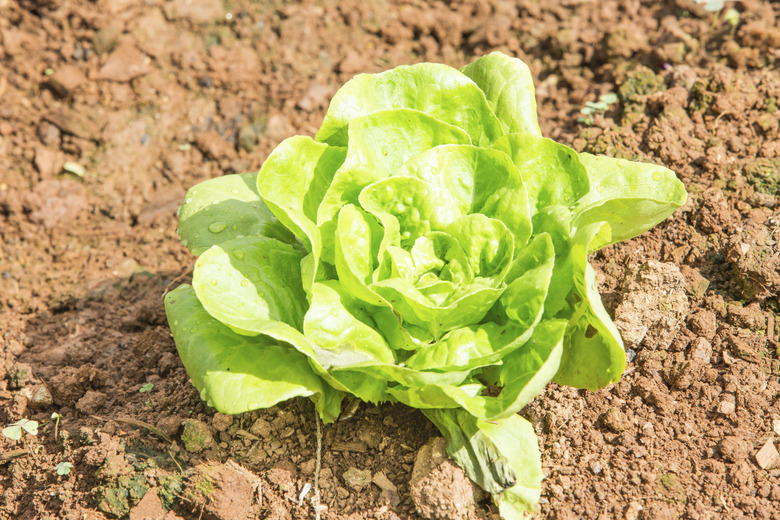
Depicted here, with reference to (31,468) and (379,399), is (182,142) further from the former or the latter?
(379,399)

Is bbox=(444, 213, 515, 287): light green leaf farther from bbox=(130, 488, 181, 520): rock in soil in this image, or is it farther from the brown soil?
bbox=(130, 488, 181, 520): rock in soil

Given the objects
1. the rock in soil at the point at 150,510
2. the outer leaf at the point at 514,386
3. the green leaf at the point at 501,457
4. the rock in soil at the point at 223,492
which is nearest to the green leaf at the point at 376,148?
the outer leaf at the point at 514,386

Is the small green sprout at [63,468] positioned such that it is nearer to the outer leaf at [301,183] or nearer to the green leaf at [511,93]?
the outer leaf at [301,183]

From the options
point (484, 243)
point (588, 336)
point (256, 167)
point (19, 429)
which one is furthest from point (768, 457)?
point (256, 167)

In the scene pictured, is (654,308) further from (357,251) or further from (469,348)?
(357,251)

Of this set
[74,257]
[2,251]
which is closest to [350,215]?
[74,257]

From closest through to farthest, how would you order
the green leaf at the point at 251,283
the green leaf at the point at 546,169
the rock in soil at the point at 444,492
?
the green leaf at the point at 251,283, the rock in soil at the point at 444,492, the green leaf at the point at 546,169

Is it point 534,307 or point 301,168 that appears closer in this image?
point 534,307
